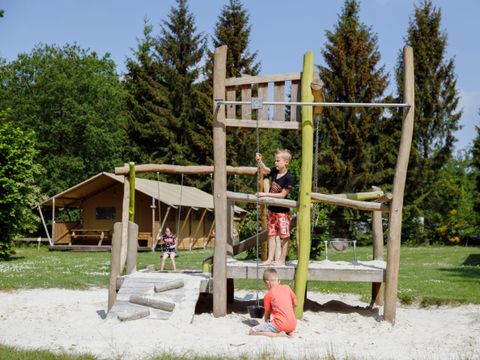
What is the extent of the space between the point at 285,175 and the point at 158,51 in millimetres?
39396

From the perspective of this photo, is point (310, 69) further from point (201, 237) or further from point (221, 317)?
point (201, 237)

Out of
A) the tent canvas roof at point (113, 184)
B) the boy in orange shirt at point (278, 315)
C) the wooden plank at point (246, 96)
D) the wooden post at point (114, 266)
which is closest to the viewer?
the boy in orange shirt at point (278, 315)

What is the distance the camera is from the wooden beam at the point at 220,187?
9.08 m

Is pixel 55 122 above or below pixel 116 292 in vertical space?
above

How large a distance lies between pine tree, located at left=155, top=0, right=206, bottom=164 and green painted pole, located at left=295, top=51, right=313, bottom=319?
35.8 metres

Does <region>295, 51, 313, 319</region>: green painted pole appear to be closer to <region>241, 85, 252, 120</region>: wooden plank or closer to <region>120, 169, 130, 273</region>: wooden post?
<region>241, 85, 252, 120</region>: wooden plank

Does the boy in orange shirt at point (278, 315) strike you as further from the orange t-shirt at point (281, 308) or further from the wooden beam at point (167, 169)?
the wooden beam at point (167, 169)

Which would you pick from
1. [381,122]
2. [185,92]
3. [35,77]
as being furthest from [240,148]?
[35,77]

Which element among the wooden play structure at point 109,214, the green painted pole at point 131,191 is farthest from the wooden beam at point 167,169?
the wooden play structure at point 109,214

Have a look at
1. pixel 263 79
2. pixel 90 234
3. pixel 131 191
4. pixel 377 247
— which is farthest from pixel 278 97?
pixel 90 234

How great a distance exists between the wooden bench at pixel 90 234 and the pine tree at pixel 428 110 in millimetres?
18783

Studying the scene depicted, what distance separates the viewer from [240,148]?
43312 mm

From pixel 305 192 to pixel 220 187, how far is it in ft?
4.15

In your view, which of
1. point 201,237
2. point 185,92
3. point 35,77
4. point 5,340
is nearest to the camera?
point 5,340
